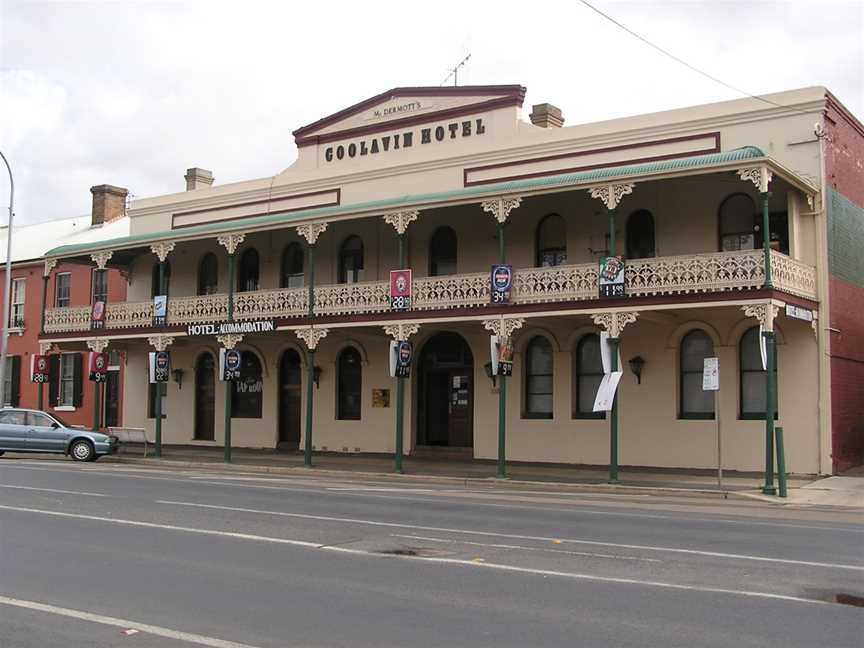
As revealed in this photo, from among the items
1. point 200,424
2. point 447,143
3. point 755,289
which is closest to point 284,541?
point 755,289

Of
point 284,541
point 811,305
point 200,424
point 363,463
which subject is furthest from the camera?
point 200,424

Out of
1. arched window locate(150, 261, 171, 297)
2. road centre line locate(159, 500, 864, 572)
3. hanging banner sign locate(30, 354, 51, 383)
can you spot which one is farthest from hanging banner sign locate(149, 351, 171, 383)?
road centre line locate(159, 500, 864, 572)

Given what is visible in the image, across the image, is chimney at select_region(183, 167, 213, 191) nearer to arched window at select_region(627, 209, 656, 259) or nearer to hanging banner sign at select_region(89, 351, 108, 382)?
hanging banner sign at select_region(89, 351, 108, 382)

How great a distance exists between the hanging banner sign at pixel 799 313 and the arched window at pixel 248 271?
53.1ft

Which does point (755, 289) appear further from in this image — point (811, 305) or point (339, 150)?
point (339, 150)

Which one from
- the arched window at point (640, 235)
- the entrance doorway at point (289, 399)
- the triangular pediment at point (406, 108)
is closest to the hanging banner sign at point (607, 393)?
the arched window at point (640, 235)

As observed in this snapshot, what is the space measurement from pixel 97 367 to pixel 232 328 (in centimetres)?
509

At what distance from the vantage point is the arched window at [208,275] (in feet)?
100

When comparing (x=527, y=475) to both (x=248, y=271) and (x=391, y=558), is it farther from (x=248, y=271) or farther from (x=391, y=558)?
(x=248, y=271)

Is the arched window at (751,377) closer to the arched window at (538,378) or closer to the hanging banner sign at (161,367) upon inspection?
the arched window at (538,378)

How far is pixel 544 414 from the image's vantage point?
78.6ft

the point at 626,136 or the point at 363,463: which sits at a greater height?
the point at 626,136

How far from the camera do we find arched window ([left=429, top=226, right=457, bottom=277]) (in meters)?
25.7

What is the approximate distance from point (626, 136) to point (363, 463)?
34.2ft
